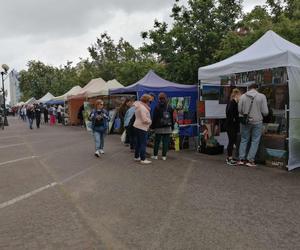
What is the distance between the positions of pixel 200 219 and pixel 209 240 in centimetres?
83

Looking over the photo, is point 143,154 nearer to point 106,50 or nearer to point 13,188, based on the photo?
point 13,188

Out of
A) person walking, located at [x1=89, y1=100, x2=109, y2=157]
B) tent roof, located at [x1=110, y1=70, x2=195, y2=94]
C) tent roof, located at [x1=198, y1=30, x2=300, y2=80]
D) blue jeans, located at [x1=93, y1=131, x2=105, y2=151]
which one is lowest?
blue jeans, located at [x1=93, y1=131, x2=105, y2=151]

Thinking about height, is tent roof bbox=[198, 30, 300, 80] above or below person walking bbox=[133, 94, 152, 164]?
above

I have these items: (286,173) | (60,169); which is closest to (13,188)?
(60,169)

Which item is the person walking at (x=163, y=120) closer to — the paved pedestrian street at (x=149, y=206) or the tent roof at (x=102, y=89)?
the paved pedestrian street at (x=149, y=206)

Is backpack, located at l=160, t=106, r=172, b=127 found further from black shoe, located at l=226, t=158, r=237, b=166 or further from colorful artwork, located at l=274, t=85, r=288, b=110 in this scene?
colorful artwork, located at l=274, t=85, r=288, b=110

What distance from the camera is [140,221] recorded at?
5465mm

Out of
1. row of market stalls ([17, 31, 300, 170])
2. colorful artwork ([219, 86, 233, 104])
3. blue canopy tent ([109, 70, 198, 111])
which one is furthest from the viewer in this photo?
blue canopy tent ([109, 70, 198, 111])

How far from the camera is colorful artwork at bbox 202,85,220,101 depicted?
1241 cm

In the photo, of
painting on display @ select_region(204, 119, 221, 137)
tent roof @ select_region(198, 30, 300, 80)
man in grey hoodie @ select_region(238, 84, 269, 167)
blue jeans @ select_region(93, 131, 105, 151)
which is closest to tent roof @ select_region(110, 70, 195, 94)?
painting on display @ select_region(204, 119, 221, 137)

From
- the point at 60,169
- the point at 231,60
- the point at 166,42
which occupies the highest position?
the point at 166,42

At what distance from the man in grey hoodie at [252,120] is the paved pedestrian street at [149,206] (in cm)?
61

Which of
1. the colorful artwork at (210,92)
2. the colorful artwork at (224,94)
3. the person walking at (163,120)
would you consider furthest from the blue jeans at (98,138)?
the colorful artwork at (224,94)

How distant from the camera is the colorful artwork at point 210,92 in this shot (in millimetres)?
12406
